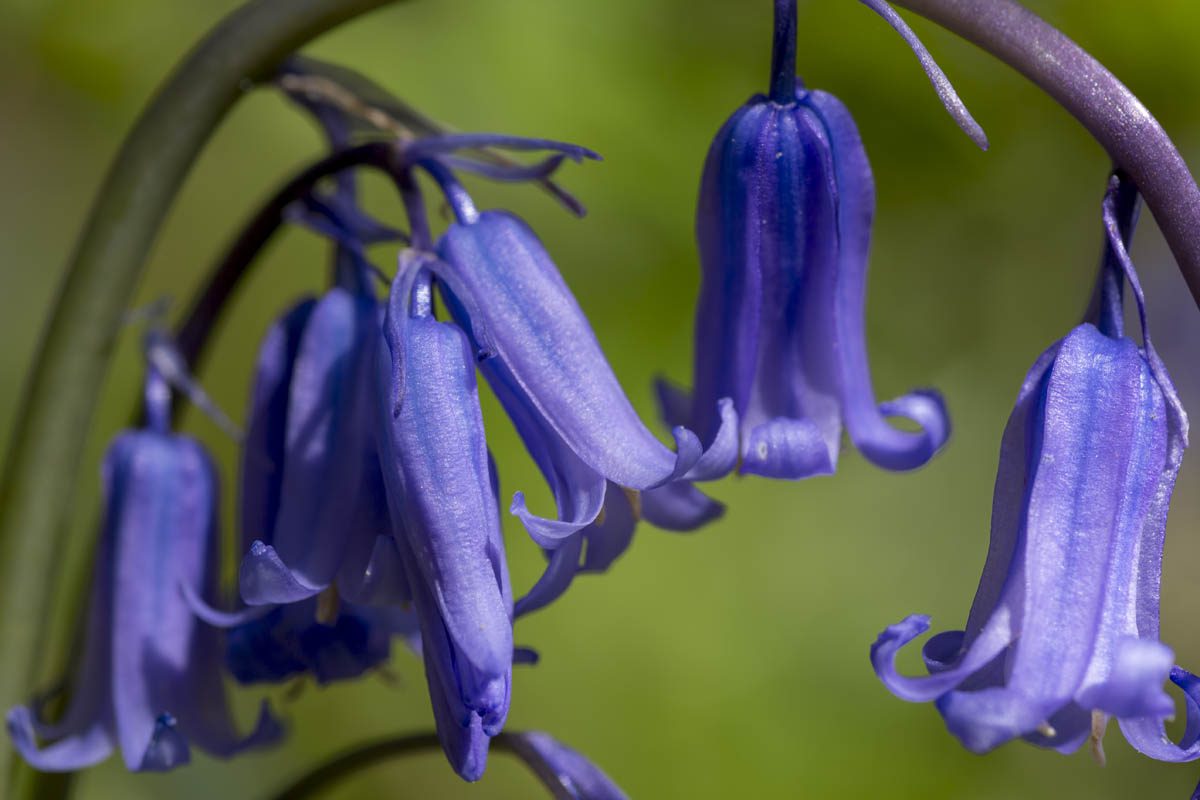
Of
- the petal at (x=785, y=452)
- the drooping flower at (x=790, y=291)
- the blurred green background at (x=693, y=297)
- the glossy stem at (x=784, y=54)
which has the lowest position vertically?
the blurred green background at (x=693, y=297)

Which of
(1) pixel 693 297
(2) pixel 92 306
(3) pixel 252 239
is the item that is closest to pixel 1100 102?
(3) pixel 252 239

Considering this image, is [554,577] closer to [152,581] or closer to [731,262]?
[731,262]

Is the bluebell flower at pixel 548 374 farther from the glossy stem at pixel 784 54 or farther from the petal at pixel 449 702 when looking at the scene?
the glossy stem at pixel 784 54

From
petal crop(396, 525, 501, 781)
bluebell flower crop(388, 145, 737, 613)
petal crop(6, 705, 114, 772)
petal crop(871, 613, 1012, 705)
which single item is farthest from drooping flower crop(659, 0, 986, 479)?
petal crop(6, 705, 114, 772)

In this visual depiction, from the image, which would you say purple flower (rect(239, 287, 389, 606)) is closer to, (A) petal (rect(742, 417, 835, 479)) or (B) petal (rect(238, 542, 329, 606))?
(B) petal (rect(238, 542, 329, 606))

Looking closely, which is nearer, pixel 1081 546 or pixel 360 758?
pixel 1081 546

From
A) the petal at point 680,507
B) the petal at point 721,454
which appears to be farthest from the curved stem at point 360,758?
the petal at point 721,454
